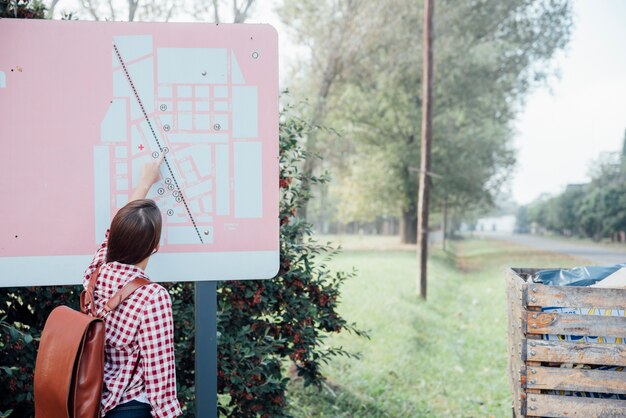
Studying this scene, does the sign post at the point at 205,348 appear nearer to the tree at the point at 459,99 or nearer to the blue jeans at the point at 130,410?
the blue jeans at the point at 130,410

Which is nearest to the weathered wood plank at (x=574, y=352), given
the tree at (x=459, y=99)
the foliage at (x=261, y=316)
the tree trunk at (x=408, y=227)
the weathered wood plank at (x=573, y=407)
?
the weathered wood plank at (x=573, y=407)

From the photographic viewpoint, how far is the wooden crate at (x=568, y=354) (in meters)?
3.40

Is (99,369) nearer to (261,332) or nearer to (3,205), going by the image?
(3,205)

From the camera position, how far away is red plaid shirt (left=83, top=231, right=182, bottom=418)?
250 cm

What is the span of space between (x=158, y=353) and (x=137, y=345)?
0.41ft

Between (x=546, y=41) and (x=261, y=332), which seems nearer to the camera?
(x=261, y=332)

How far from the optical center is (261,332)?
446 cm

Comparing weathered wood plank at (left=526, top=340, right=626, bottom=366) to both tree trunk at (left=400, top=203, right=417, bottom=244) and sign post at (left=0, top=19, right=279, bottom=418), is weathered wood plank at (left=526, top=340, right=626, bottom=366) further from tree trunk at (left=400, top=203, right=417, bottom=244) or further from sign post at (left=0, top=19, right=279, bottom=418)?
tree trunk at (left=400, top=203, right=417, bottom=244)

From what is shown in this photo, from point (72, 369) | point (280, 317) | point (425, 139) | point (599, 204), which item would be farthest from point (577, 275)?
point (599, 204)

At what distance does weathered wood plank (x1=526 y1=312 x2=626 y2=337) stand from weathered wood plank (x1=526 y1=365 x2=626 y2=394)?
0.21 metres

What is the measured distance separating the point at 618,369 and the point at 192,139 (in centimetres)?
267

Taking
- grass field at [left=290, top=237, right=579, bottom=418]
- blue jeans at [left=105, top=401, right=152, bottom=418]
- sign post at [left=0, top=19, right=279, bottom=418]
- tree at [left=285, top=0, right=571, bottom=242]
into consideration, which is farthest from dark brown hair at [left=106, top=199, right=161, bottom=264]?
tree at [left=285, top=0, right=571, bottom=242]

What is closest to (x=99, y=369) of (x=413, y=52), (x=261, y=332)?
(x=261, y=332)

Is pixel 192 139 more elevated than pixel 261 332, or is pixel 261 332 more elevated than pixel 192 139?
pixel 192 139
